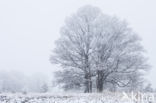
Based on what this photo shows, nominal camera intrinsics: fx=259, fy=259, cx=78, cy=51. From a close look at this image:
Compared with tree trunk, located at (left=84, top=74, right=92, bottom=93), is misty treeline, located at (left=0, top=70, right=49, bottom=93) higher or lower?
higher

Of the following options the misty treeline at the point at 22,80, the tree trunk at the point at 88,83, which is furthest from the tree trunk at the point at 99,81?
the misty treeline at the point at 22,80

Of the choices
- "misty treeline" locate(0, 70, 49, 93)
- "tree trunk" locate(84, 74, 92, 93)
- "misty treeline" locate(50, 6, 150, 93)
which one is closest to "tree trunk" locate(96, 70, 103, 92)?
"misty treeline" locate(50, 6, 150, 93)

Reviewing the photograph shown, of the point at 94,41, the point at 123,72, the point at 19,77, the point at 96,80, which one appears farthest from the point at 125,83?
the point at 19,77

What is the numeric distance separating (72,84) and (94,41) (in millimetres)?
4250

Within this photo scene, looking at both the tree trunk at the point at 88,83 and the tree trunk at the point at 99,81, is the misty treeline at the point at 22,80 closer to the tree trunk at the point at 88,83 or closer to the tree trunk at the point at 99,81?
the tree trunk at the point at 88,83

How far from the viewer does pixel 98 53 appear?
20828mm

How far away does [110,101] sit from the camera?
1031 cm

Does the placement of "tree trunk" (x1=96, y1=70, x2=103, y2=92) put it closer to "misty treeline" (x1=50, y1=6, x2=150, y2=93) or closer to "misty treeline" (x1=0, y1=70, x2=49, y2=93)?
"misty treeline" (x1=50, y1=6, x2=150, y2=93)

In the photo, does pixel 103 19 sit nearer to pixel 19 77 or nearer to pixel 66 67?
pixel 66 67

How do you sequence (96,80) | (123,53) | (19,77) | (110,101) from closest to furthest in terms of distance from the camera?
(110,101)
(123,53)
(96,80)
(19,77)

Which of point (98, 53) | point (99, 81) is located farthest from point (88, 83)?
point (98, 53)

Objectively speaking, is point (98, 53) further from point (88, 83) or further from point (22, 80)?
point (22, 80)

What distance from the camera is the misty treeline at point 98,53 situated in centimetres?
2053

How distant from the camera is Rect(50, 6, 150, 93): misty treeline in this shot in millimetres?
20531
